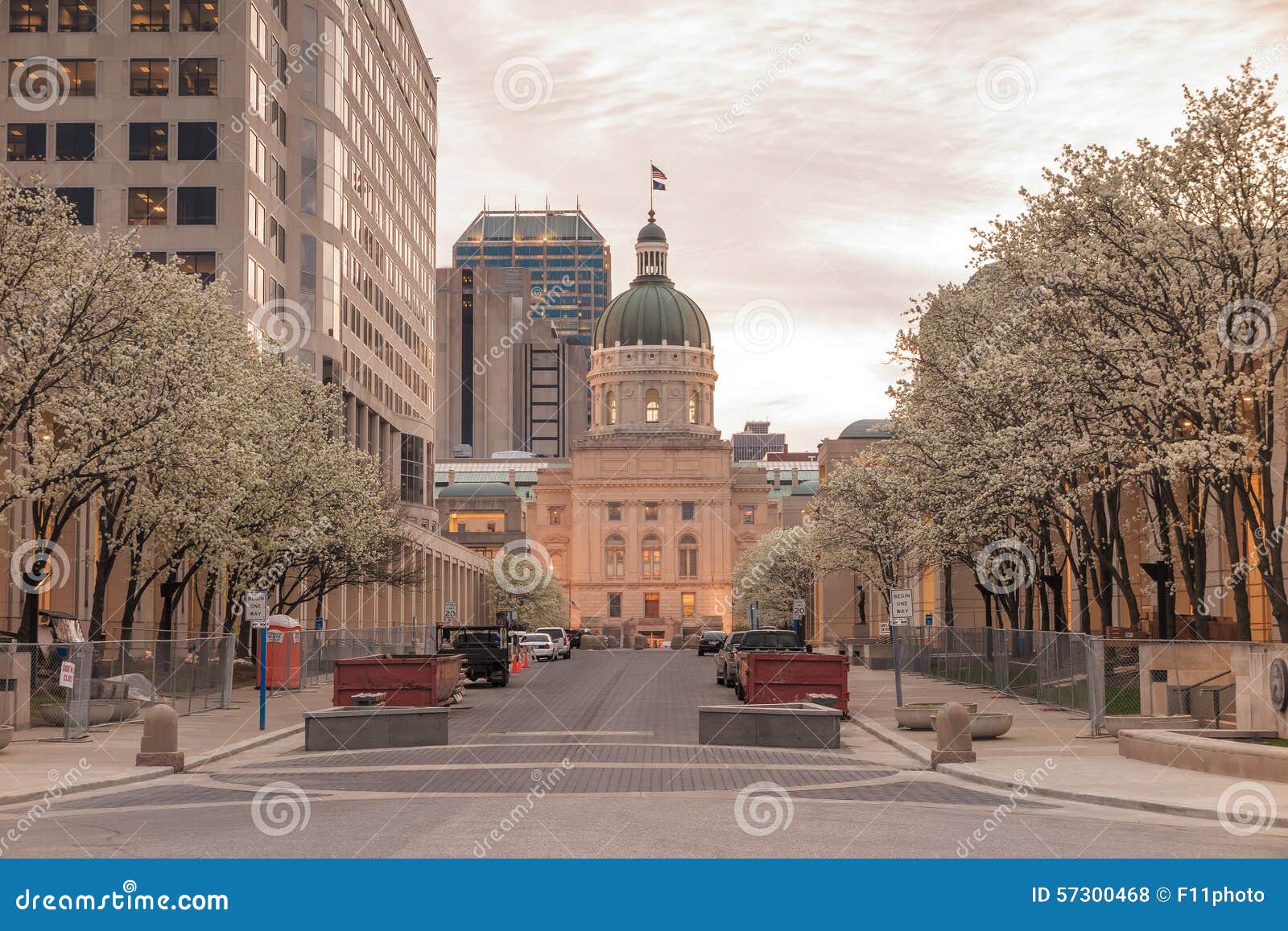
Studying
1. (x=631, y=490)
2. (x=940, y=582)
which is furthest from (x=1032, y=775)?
(x=631, y=490)

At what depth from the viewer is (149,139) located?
67438 millimetres

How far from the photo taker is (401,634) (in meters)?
66.6

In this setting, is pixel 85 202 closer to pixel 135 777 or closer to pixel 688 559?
pixel 135 777

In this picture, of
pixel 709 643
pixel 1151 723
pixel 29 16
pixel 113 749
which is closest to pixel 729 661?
pixel 1151 723

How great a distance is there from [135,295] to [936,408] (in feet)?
70.4

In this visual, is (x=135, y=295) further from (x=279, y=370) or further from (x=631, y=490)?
(x=631, y=490)

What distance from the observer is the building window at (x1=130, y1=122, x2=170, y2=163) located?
67.2 meters

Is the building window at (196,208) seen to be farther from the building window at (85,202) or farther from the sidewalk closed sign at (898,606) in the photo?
the sidewalk closed sign at (898,606)

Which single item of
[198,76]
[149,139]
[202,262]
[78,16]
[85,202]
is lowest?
[202,262]

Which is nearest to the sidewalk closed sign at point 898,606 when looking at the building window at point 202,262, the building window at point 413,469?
the building window at point 202,262

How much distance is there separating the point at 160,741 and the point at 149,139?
5055 cm

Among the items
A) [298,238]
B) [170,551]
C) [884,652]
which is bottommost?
[884,652]

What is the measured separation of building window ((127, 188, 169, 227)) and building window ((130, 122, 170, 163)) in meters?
1.59

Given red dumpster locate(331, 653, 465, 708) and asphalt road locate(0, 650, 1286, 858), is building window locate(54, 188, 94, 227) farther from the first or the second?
asphalt road locate(0, 650, 1286, 858)
